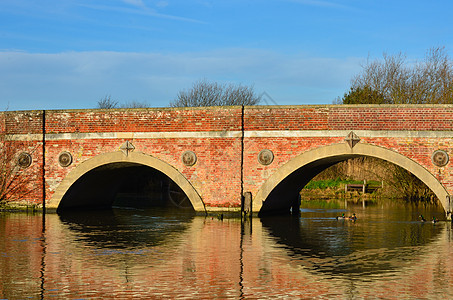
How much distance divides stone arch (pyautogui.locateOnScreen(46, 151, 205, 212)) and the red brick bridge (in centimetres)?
4

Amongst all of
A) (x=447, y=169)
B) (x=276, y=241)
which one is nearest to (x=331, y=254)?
(x=276, y=241)

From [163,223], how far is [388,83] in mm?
23066

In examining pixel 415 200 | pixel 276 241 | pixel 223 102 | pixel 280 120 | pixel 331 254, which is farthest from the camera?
pixel 223 102

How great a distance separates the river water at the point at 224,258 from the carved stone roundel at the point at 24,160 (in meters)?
2.69

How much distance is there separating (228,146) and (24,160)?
9614 millimetres

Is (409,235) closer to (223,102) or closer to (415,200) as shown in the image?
(415,200)

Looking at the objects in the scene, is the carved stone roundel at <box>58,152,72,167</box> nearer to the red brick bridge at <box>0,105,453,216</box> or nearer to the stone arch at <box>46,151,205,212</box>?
the red brick bridge at <box>0,105,453,216</box>

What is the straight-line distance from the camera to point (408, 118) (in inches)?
966

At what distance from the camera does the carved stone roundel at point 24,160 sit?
28688 mm

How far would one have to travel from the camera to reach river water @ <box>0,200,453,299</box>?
40.4 ft

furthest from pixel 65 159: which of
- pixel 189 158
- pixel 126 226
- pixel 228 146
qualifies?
pixel 228 146

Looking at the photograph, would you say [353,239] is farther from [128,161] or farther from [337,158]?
[128,161]

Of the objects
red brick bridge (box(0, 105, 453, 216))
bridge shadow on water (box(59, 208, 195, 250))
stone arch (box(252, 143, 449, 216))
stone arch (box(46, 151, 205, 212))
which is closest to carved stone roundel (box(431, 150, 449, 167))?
red brick bridge (box(0, 105, 453, 216))

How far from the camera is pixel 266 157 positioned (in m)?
25.6
